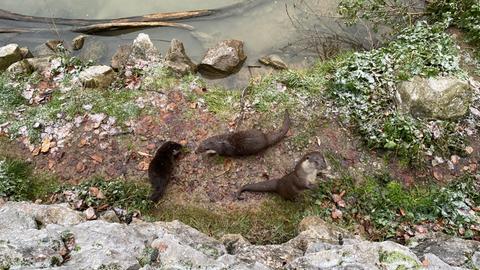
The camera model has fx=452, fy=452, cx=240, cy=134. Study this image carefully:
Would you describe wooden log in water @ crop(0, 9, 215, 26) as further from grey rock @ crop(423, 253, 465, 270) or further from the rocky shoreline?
grey rock @ crop(423, 253, 465, 270)

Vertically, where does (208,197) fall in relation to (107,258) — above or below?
below

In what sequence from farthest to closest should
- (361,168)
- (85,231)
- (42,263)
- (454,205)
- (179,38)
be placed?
(179,38) → (361,168) → (454,205) → (85,231) → (42,263)

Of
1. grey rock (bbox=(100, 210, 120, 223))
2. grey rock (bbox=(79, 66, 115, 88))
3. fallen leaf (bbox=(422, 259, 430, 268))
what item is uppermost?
grey rock (bbox=(79, 66, 115, 88))

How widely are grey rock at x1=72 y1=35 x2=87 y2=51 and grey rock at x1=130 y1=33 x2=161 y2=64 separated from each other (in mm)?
Result: 1075

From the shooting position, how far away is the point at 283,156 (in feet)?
19.5

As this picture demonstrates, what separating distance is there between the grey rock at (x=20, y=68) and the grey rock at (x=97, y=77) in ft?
2.92

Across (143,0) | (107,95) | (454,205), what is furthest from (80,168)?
(454,205)

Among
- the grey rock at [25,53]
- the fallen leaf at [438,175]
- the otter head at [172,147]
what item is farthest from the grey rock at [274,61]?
the grey rock at [25,53]

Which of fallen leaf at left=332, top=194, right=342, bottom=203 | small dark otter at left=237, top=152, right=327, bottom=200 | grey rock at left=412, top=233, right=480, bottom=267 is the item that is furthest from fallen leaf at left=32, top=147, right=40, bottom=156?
grey rock at left=412, top=233, right=480, bottom=267

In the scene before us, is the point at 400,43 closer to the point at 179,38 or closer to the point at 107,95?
the point at 179,38

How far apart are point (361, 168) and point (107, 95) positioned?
12.1ft

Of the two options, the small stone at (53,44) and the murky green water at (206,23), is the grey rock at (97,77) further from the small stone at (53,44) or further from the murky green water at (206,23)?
the small stone at (53,44)

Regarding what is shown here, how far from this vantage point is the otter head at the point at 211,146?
5.77 meters

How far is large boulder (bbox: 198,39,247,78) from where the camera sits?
7.08 meters
